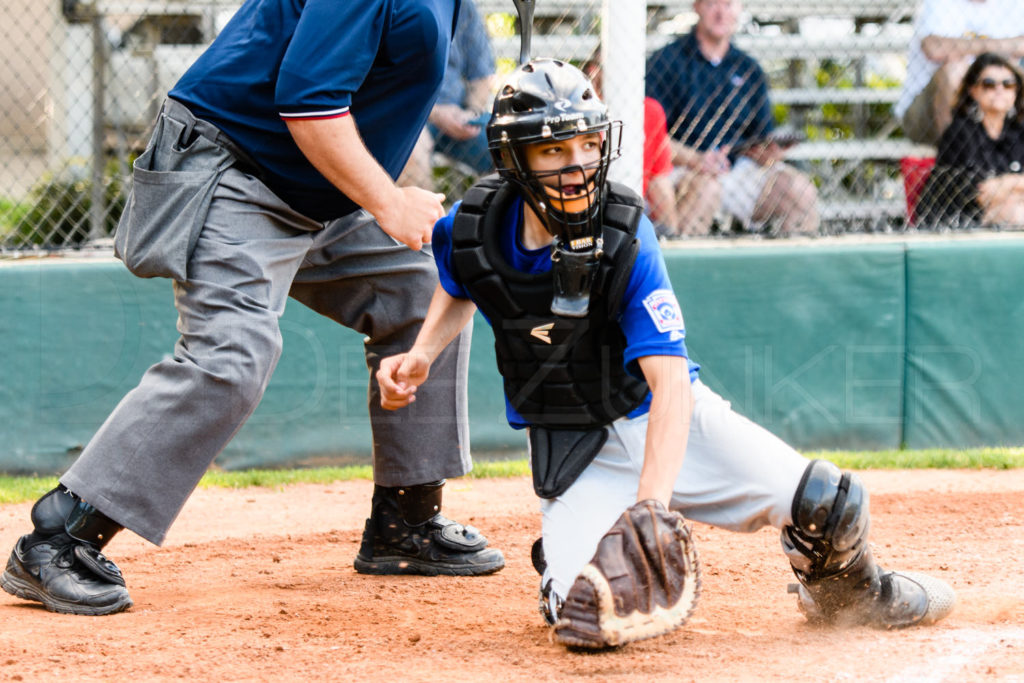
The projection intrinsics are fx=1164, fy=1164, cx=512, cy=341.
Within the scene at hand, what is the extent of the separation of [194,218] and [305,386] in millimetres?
2510

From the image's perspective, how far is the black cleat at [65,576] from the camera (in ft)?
10.1

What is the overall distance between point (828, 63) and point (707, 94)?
2385mm

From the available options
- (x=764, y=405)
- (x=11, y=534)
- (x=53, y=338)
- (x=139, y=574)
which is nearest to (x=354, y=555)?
(x=139, y=574)

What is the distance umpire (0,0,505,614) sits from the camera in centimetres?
293

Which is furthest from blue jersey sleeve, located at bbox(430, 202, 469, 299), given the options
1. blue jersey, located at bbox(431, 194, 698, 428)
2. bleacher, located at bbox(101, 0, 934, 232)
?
bleacher, located at bbox(101, 0, 934, 232)

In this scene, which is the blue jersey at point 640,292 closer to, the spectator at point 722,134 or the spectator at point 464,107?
the spectator at point 464,107

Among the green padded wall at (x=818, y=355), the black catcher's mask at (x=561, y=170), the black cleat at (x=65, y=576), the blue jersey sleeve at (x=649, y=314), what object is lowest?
the green padded wall at (x=818, y=355)

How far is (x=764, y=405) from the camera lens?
5.78 metres

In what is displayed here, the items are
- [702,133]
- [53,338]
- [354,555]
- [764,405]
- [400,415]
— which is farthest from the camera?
[702,133]

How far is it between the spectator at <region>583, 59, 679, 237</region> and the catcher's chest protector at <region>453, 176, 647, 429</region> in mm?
3136

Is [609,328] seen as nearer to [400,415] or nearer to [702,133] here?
[400,415]

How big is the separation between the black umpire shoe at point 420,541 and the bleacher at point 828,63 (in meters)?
3.59

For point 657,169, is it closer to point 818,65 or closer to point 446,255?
point 818,65

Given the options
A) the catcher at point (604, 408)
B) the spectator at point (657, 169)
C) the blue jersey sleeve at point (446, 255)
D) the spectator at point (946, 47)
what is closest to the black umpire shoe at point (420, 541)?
the catcher at point (604, 408)
